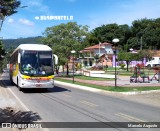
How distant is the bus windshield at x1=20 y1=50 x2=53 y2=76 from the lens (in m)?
25.5

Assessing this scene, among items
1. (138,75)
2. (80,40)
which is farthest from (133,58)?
(138,75)

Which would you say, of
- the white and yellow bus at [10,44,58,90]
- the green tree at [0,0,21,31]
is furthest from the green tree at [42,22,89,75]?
the green tree at [0,0,21,31]

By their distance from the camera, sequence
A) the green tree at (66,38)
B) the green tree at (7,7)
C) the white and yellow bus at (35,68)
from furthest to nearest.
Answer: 1. the green tree at (66,38)
2. the white and yellow bus at (35,68)
3. the green tree at (7,7)

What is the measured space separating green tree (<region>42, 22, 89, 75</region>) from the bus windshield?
26994 millimetres

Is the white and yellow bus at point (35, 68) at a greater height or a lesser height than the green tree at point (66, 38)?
lesser

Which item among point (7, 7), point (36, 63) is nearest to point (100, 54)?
point (36, 63)

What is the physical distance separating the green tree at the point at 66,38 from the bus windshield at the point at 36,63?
88.6ft

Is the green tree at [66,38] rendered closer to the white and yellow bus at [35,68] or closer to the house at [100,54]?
the white and yellow bus at [35,68]

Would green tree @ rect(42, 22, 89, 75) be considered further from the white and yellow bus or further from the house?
the house

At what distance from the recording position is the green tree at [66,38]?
5312 cm

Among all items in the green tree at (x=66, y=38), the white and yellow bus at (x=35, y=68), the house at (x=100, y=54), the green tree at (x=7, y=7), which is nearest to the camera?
the green tree at (x=7, y=7)

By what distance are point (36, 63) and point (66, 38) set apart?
28069mm

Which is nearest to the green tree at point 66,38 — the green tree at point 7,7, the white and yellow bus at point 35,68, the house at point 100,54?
the white and yellow bus at point 35,68

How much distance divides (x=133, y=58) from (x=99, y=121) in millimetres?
68016
